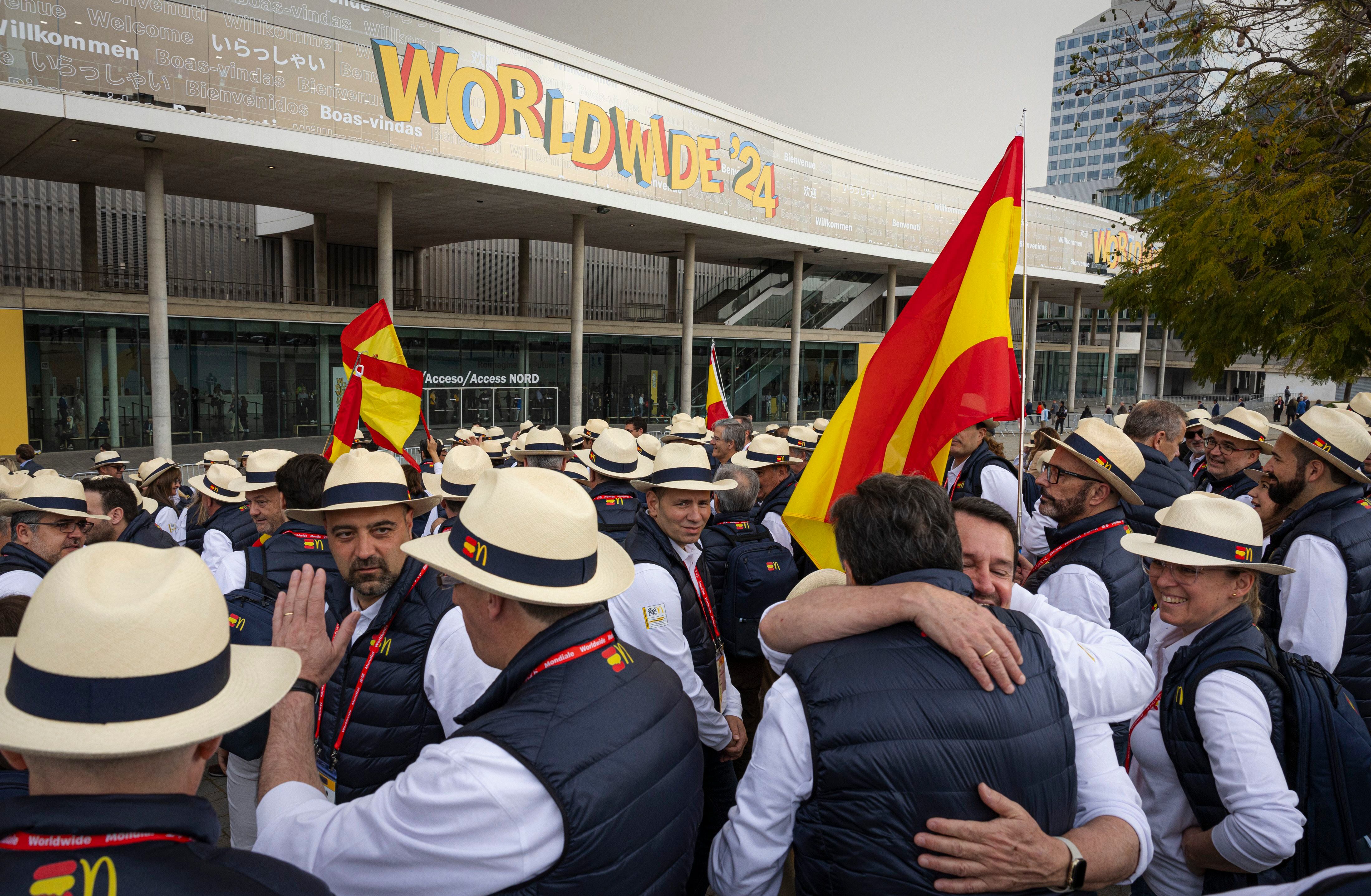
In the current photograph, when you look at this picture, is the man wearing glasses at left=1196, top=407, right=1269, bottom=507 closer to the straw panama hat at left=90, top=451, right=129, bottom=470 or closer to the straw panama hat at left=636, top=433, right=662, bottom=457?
the straw panama hat at left=636, top=433, right=662, bottom=457

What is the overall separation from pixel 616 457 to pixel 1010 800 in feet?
13.7

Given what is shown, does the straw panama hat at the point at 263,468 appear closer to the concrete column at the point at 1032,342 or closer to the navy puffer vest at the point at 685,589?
the navy puffer vest at the point at 685,589

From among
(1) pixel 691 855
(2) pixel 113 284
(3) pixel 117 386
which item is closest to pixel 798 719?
(1) pixel 691 855

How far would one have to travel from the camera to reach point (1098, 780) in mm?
2248

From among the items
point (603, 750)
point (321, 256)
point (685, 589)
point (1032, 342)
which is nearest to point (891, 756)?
point (603, 750)

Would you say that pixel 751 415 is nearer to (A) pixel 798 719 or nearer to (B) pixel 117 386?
(B) pixel 117 386

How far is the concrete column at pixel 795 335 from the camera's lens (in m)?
35.3

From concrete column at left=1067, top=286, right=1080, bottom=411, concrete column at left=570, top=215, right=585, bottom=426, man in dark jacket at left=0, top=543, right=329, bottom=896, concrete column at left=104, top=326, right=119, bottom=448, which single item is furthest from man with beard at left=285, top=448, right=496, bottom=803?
concrete column at left=1067, top=286, right=1080, bottom=411

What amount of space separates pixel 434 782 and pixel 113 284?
3408cm

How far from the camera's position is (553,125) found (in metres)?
24.3

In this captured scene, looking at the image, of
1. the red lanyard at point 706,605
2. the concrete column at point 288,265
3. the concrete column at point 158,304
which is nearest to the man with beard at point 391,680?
the red lanyard at point 706,605

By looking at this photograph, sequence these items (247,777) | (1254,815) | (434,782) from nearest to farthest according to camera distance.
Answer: (434,782) → (1254,815) → (247,777)

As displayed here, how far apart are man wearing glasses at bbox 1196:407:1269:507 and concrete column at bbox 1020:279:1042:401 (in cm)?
3530

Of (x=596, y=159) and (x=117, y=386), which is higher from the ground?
(x=596, y=159)
